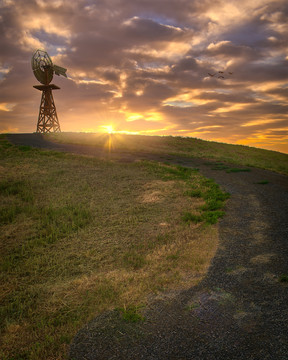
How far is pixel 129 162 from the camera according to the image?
953 inches

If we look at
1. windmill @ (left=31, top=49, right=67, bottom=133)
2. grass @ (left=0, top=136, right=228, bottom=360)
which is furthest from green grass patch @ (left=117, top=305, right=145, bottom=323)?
windmill @ (left=31, top=49, right=67, bottom=133)

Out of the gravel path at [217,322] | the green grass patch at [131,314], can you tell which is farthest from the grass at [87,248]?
the gravel path at [217,322]

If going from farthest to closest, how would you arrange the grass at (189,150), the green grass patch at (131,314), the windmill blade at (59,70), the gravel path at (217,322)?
the windmill blade at (59,70) → the grass at (189,150) → the green grass patch at (131,314) → the gravel path at (217,322)

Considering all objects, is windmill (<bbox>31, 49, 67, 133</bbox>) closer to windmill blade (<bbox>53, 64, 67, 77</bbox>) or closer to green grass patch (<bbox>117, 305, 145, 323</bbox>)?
windmill blade (<bbox>53, 64, 67, 77</bbox>)

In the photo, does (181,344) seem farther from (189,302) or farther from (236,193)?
(236,193)

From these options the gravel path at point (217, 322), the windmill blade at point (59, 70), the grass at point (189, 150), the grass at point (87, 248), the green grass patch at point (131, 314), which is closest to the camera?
the gravel path at point (217, 322)

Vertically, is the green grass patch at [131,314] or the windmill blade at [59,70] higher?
the windmill blade at [59,70]

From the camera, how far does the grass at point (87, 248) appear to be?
216 inches

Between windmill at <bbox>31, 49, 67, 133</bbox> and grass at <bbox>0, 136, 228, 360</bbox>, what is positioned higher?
windmill at <bbox>31, 49, 67, 133</bbox>

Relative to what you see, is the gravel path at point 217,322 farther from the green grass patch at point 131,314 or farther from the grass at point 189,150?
the grass at point 189,150

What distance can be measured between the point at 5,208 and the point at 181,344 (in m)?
11.2

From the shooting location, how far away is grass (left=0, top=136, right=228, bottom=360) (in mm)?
5484

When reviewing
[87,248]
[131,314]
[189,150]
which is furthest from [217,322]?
[189,150]

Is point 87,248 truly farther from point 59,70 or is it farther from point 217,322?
point 59,70
